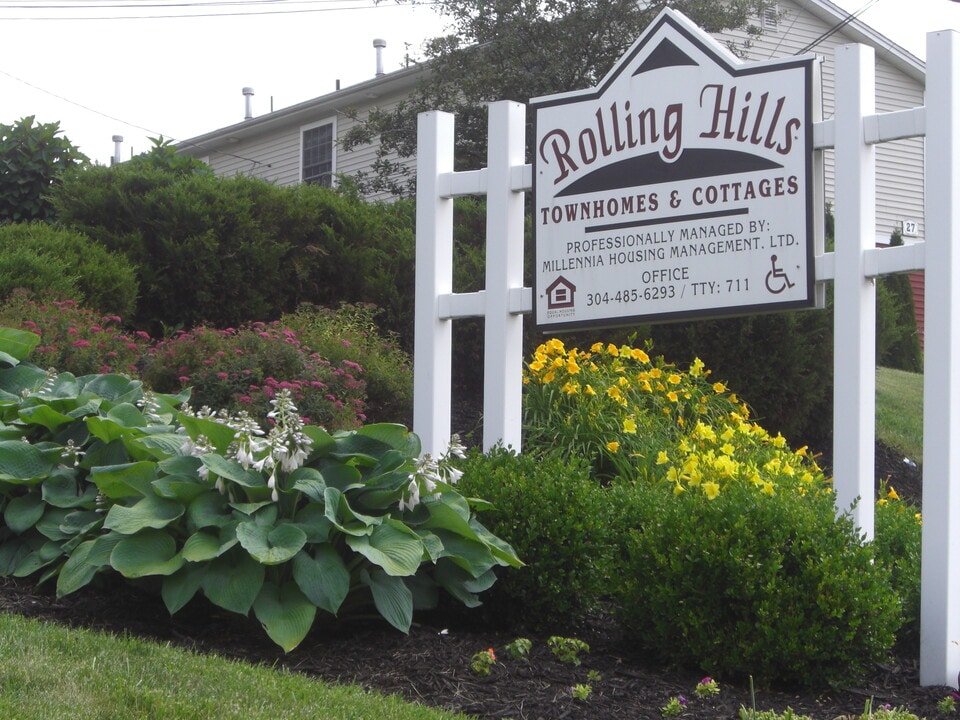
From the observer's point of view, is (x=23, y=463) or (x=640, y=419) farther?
(x=640, y=419)

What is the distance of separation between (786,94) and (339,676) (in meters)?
3.18

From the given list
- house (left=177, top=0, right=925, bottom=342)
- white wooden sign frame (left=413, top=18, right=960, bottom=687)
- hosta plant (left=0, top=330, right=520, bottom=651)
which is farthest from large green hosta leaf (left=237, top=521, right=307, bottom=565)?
house (left=177, top=0, right=925, bottom=342)

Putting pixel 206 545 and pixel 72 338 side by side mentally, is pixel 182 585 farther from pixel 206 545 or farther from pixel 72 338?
pixel 72 338

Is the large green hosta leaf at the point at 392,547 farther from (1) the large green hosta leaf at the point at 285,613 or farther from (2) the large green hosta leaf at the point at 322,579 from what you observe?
(1) the large green hosta leaf at the point at 285,613

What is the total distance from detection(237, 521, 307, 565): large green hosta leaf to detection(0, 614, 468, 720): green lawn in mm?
390

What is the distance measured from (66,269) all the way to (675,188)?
5500mm

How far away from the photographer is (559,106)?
5973mm

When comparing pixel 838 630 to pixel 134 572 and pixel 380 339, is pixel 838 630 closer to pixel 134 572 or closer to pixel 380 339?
pixel 134 572

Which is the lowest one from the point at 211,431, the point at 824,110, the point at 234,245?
the point at 211,431

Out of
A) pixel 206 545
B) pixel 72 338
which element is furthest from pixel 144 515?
pixel 72 338

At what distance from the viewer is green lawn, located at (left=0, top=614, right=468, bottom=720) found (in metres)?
3.37

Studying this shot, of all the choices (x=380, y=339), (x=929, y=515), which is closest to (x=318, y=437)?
(x=929, y=515)

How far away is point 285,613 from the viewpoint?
14.1 ft

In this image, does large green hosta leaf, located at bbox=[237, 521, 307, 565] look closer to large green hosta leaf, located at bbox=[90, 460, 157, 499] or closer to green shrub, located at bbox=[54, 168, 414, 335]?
large green hosta leaf, located at bbox=[90, 460, 157, 499]
